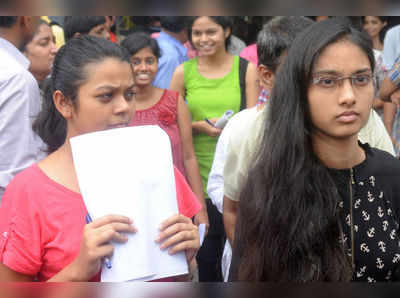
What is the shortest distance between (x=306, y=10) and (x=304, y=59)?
1035mm

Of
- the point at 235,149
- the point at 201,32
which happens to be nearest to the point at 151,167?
the point at 235,149

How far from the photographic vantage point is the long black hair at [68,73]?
1.53 meters

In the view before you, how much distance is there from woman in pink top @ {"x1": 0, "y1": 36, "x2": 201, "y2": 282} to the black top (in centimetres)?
41

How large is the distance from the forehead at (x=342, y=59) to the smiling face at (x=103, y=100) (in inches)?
21.7

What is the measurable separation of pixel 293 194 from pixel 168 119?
1.74m

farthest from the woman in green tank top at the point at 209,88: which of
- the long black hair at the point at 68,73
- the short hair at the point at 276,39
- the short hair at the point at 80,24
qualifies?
the long black hair at the point at 68,73

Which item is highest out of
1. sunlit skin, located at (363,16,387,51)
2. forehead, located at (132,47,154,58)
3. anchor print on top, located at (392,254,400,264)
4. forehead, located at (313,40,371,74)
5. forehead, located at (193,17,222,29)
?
sunlit skin, located at (363,16,387,51)

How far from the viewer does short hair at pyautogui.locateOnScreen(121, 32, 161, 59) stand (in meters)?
3.23

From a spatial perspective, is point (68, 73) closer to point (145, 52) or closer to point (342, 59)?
point (342, 59)

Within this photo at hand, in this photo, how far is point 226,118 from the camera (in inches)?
113

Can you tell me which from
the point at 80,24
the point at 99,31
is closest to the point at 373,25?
the point at 99,31

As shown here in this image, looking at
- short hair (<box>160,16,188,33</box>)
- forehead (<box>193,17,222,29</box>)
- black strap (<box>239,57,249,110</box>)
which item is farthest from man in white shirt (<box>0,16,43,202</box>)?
short hair (<box>160,16,188,33</box>)

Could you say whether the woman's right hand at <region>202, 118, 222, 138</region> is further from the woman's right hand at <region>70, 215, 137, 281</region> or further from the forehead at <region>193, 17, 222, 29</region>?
the woman's right hand at <region>70, 215, 137, 281</region>

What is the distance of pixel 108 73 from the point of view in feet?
4.94
